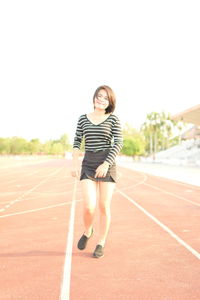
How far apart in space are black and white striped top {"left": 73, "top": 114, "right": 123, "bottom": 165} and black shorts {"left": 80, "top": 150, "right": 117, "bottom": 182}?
63 millimetres

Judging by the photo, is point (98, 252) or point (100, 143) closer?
point (100, 143)

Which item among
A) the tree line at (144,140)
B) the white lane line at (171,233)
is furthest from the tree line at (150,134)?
the white lane line at (171,233)

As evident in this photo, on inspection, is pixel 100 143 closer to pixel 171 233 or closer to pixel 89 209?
pixel 89 209

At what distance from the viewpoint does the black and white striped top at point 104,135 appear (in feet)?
17.8

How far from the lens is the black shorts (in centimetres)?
545

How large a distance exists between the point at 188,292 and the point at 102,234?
1.66m

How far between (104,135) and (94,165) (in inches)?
15.5

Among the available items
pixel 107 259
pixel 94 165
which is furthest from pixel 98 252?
pixel 94 165

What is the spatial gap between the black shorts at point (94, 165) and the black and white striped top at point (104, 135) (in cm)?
6

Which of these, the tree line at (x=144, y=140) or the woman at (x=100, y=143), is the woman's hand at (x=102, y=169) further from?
the tree line at (x=144, y=140)

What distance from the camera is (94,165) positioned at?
547 centimetres

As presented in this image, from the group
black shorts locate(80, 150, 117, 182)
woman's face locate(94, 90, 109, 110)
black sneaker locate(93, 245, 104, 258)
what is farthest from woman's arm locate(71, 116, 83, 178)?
black sneaker locate(93, 245, 104, 258)

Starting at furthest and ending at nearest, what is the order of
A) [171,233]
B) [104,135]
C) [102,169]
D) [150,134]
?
1. [150,134]
2. [171,233]
3. [104,135]
4. [102,169]

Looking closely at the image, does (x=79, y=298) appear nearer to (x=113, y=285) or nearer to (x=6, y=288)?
(x=113, y=285)
